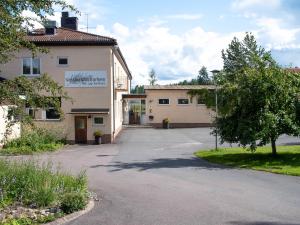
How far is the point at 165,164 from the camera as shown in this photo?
2219 cm

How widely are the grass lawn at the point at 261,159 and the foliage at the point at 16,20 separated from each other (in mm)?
11161

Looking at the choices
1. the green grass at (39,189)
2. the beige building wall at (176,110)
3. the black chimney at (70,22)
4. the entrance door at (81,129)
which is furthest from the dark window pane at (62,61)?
the green grass at (39,189)

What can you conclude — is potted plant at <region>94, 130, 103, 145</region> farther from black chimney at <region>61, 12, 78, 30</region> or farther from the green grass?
the green grass

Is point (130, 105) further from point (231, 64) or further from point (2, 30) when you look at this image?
point (2, 30)

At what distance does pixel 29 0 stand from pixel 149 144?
22.9m

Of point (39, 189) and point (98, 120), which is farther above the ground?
point (98, 120)

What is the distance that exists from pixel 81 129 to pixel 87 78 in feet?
11.9

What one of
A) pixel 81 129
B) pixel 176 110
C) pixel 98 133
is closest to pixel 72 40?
pixel 81 129

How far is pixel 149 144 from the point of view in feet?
109

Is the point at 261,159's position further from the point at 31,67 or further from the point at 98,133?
the point at 31,67

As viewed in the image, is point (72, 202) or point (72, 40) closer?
point (72, 202)

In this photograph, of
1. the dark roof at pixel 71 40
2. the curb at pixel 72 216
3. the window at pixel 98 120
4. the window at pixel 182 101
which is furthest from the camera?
the window at pixel 182 101

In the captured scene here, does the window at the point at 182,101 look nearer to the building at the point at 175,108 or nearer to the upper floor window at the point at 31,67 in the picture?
the building at the point at 175,108

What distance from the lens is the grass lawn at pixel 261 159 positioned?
19781mm
